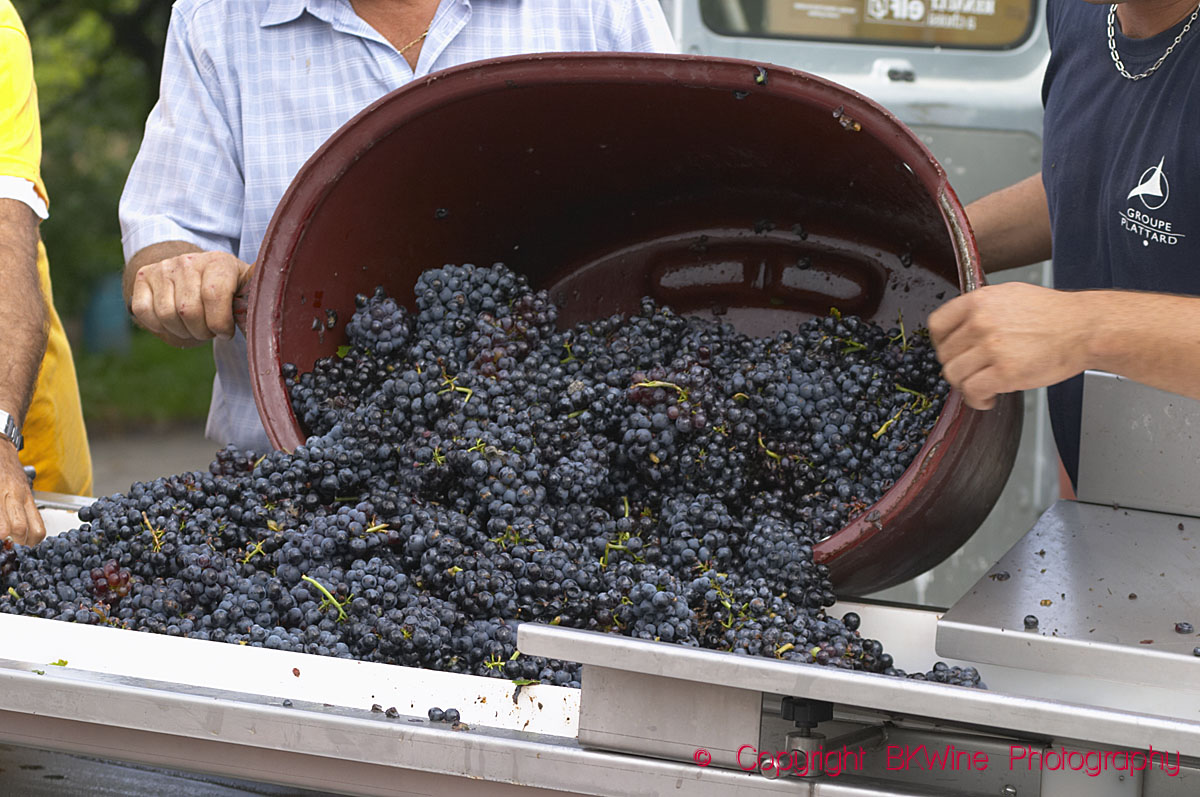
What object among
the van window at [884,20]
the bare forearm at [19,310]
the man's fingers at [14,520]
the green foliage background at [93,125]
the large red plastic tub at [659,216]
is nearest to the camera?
the large red plastic tub at [659,216]

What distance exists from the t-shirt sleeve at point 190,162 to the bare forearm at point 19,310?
9.1 inches

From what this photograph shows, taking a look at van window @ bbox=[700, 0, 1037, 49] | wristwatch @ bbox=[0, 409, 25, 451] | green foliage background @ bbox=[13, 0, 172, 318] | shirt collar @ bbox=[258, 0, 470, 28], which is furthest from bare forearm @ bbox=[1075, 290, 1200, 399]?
green foliage background @ bbox=[13, 0, 172, 318]

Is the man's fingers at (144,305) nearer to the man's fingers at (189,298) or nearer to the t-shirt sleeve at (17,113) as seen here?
the man's fingers at (189,298)

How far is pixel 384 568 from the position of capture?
1.19 metres

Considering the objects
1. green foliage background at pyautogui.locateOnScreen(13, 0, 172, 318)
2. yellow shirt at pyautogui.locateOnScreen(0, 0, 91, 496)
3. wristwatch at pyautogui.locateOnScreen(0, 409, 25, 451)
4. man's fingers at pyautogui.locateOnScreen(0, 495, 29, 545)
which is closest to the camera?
man's fingers at pyautogui.locateOnScreen(0, 495, 29, 545)

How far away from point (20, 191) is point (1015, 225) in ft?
5.80

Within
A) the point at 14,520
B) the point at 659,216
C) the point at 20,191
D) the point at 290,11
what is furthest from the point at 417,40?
the point at 14,520

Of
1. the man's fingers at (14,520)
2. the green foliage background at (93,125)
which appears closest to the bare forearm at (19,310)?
the man's fingers at (14,520)

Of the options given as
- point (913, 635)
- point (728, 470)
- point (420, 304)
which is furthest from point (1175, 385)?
point (420, 304)

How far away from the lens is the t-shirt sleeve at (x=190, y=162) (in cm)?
187

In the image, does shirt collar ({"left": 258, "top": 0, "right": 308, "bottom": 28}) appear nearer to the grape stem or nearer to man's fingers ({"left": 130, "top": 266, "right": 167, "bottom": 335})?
man's fingers ({"left": 130, "top": 266, "right": 167, "bottom": 335})

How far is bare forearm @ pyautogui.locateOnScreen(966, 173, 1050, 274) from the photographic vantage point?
6.67ft

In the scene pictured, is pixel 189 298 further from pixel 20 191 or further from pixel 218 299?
pixel 20 191

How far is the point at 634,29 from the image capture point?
198 cm
